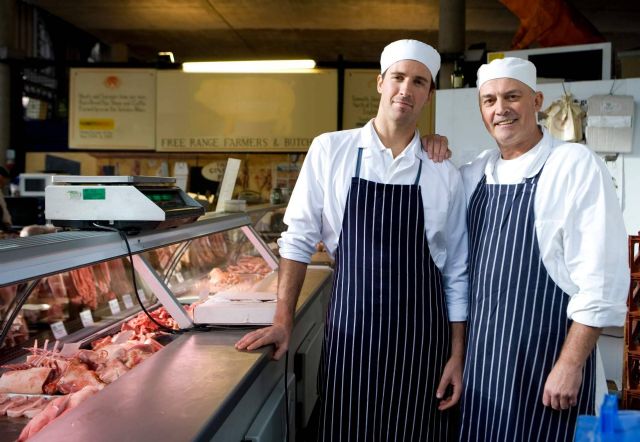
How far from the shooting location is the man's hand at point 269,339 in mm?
2010

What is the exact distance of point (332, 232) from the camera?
2.12m

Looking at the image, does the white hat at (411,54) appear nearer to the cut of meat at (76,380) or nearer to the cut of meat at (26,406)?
the cut of meat at (76,380)

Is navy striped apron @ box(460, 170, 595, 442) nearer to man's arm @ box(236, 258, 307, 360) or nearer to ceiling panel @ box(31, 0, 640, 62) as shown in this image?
man's arm @ box(236, 258, 307, 360)

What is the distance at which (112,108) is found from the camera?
26.4 feet

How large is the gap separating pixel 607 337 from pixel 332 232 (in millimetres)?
3229

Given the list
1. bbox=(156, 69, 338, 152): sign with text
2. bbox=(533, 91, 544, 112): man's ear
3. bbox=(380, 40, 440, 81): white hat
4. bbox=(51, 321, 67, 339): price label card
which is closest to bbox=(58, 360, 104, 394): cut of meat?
bbox=(51, 321, 67, 339): price label card

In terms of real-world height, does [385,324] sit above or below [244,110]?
below

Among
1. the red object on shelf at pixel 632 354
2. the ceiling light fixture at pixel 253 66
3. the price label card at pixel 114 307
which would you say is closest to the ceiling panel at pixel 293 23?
the ceiling light fixture at pixel 253 66

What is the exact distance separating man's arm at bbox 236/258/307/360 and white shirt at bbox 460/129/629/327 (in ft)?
Result: 2.53

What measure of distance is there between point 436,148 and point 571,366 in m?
0.78

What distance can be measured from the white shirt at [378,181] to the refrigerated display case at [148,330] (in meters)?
0.44

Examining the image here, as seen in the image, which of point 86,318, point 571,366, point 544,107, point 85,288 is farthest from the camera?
point 544,107

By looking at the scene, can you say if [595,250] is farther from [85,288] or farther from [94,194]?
[85,288]

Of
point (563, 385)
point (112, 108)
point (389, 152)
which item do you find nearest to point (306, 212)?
point (389, 152)
